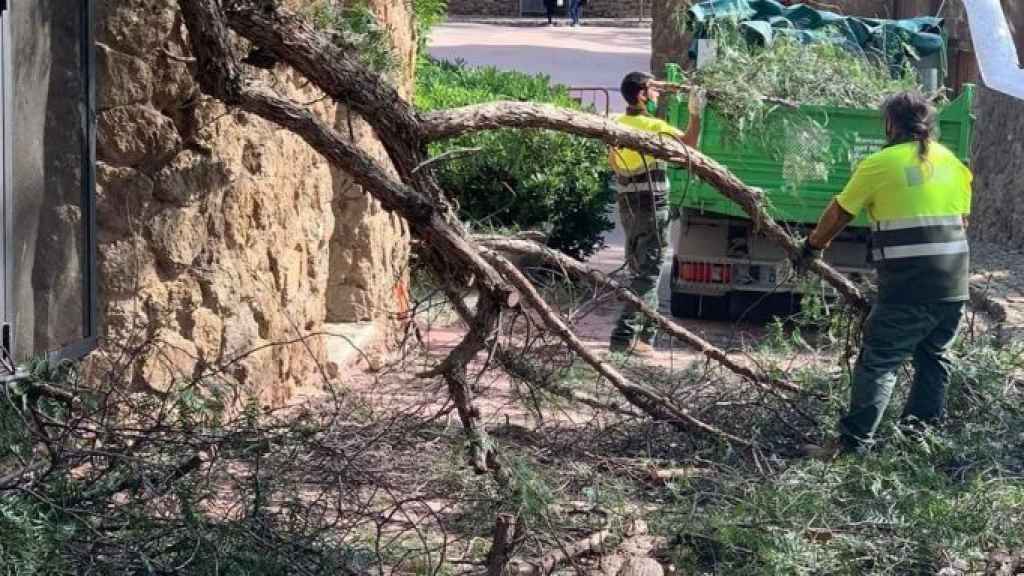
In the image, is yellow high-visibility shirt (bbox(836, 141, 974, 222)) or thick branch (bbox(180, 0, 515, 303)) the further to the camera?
yellow high-visibility shirt (bbox(836, 141, 974, 222))

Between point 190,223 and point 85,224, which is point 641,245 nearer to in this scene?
point 190,223

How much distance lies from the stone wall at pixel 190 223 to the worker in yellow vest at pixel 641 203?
204 centimetres

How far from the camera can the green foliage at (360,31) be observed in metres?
7.12

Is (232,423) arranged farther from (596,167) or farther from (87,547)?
(596,167)

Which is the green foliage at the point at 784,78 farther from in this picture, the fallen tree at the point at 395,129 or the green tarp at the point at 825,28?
the fallen tree at the point at 395,129

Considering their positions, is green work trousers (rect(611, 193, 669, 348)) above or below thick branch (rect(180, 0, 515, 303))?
below

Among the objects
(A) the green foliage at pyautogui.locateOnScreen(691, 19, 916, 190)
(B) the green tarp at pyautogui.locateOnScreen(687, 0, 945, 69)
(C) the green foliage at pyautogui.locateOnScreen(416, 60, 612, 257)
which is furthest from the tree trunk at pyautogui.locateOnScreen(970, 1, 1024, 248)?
(C) the green foliage at pyautogui.locateOnScreen(416, 60, 612, 257)

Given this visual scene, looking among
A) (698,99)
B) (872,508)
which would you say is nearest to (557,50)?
(698,99)

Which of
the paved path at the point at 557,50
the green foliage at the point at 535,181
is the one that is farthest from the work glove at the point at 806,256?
the paved path at the point at 557,50

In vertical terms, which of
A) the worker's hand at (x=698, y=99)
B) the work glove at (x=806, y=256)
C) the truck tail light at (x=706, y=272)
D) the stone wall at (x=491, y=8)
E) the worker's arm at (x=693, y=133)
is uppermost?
the worker's hand at (x=698, y=99)

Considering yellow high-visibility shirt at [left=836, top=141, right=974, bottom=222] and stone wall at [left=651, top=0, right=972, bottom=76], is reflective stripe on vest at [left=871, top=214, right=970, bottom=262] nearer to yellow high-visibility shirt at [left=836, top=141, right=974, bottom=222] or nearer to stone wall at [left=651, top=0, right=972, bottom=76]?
yellow high-visibility shirt at [left=836, top=141, right=974, bottom=222]

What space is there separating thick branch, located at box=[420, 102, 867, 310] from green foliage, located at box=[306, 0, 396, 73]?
3.09 feet

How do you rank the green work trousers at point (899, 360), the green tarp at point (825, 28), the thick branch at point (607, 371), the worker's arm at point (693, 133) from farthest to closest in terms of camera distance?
the green tarp at point (825, 28), the worker's arm at point (693, 133), the green work trousers at point (899, 360), the thick branch at point (607, 371)

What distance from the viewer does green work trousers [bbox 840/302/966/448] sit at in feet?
22.0
